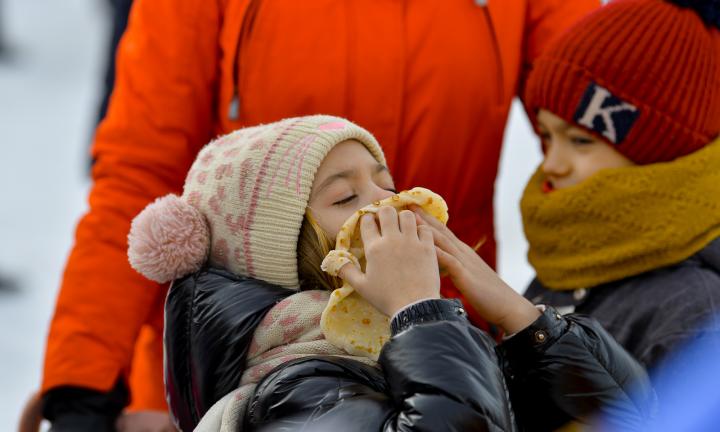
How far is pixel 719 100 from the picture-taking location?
6.52ft

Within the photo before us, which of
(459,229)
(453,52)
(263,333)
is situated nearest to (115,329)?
(263,333)

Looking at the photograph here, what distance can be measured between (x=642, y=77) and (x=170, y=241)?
39.8 inches

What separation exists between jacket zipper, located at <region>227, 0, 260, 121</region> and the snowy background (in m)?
1.81

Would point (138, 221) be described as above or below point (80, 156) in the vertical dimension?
above

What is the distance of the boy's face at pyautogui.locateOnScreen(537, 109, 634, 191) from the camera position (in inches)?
77.8

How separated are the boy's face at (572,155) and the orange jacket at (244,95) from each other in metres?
0.16

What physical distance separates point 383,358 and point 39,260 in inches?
133

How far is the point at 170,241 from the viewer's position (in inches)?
59.6

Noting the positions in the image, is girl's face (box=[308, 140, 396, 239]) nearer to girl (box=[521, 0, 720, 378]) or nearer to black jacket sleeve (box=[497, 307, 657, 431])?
black jacket sleeve (box=[497, 307, 657, 431])

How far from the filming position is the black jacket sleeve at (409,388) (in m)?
1.23

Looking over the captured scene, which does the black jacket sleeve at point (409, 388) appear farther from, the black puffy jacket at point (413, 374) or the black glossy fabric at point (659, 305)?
A: the black glossy fabric at point (659, 305)

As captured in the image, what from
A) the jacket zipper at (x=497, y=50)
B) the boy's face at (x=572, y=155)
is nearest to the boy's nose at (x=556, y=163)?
the boy's face at (x=572, y=155)

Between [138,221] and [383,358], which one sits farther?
[138,221]

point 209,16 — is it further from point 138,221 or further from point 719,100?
point 719,100
